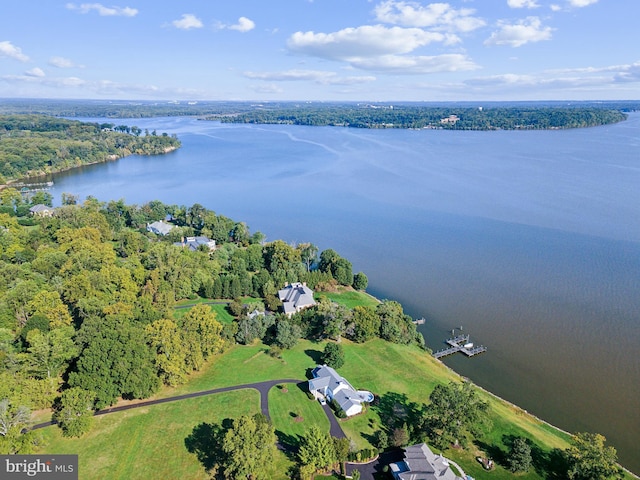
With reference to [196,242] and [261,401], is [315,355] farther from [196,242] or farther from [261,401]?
[196,242]

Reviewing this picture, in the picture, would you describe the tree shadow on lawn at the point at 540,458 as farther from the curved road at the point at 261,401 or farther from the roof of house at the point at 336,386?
the curved road at the point at 261,401

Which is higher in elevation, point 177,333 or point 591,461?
point 177,333

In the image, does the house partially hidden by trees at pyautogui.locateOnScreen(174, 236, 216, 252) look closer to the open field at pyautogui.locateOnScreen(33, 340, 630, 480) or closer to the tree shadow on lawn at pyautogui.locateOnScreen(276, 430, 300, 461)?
the open field at pyautogui.locateOnScreen(33, 340, 630, 480)

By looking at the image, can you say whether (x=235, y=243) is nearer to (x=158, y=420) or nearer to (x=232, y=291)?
(x=232, y=291)

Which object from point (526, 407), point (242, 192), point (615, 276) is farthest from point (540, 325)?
point (242, 192)

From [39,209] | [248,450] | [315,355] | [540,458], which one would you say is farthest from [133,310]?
[39,209]

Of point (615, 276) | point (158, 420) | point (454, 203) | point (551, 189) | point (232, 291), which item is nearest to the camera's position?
point (158, 420)

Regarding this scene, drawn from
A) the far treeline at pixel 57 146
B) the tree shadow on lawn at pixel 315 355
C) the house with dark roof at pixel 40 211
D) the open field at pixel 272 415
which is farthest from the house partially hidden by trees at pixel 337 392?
the far treeline at pixel 57 146
